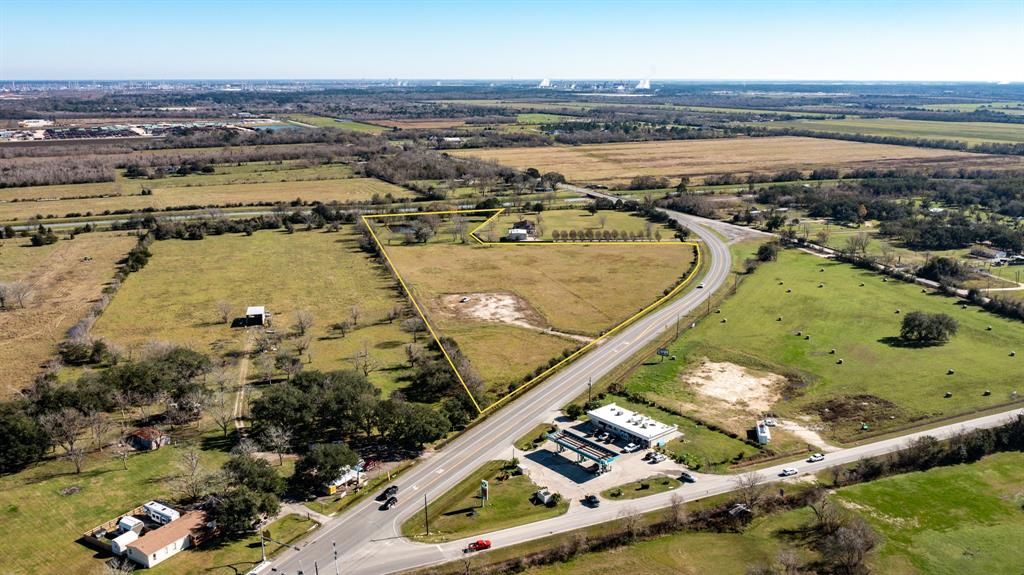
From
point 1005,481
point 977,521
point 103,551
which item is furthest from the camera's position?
point 1005,481

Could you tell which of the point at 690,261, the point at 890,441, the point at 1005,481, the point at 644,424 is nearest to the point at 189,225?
the point at 690,261

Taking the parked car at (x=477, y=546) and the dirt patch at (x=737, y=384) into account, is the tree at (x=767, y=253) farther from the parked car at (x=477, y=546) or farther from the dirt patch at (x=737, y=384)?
the parked car at (x=477, y=546)

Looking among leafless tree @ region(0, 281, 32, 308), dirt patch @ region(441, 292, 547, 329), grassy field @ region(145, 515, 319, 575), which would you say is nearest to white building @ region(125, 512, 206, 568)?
grassy field @ region(145, 515, 319, 575)

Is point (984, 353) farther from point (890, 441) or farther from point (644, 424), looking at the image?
point (644, 424)

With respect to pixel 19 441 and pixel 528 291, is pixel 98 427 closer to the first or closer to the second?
pixel 19 441

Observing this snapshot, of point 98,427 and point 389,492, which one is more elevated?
point 98,427

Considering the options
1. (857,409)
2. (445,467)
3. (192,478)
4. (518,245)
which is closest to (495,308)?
(518,245)
